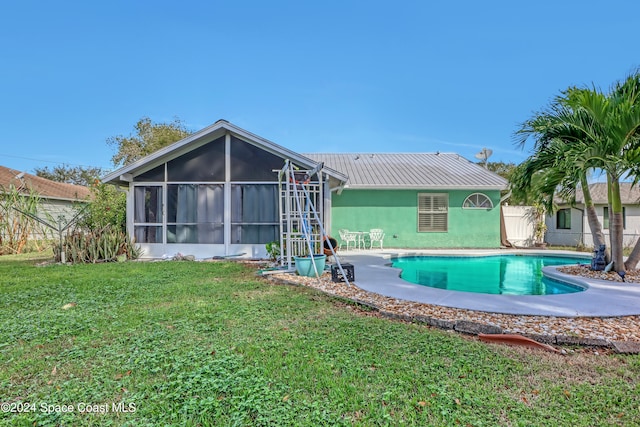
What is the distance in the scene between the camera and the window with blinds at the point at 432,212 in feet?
49.5

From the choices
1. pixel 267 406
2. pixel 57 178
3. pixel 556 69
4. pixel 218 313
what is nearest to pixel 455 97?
pixel 556 69

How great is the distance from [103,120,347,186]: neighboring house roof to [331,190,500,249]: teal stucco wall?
385 cm

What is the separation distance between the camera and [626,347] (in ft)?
11.5

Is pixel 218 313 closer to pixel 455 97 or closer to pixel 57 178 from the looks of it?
pixel 455 97

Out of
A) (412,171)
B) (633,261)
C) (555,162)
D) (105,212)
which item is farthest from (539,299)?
(105,212)

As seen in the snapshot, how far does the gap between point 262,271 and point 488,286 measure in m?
5.30

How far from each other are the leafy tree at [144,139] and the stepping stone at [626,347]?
26.6 m

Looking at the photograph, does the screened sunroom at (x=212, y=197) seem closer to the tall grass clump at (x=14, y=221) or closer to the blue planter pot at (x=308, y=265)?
the blue planter pot at (x=308, y=265)

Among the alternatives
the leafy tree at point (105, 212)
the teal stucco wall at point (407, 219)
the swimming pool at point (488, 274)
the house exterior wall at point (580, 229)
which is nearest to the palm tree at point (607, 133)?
the swimming pool at point (488, 274)

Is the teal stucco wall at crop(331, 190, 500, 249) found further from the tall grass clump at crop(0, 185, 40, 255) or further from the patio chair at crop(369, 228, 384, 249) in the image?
the tall grass clump at crop(0, 185, 40, 255)

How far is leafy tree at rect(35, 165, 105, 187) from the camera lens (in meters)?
38.3

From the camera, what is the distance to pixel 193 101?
20.3 metres

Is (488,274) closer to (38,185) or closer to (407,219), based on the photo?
(407,219)

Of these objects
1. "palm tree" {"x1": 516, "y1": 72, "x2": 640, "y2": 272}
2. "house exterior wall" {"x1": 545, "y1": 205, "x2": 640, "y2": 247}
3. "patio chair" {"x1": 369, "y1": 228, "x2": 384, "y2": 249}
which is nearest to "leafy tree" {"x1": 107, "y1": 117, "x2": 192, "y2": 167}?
"patio chair" {"x1": 369, "y1": 228, "x2": 384, "y2": 249}
